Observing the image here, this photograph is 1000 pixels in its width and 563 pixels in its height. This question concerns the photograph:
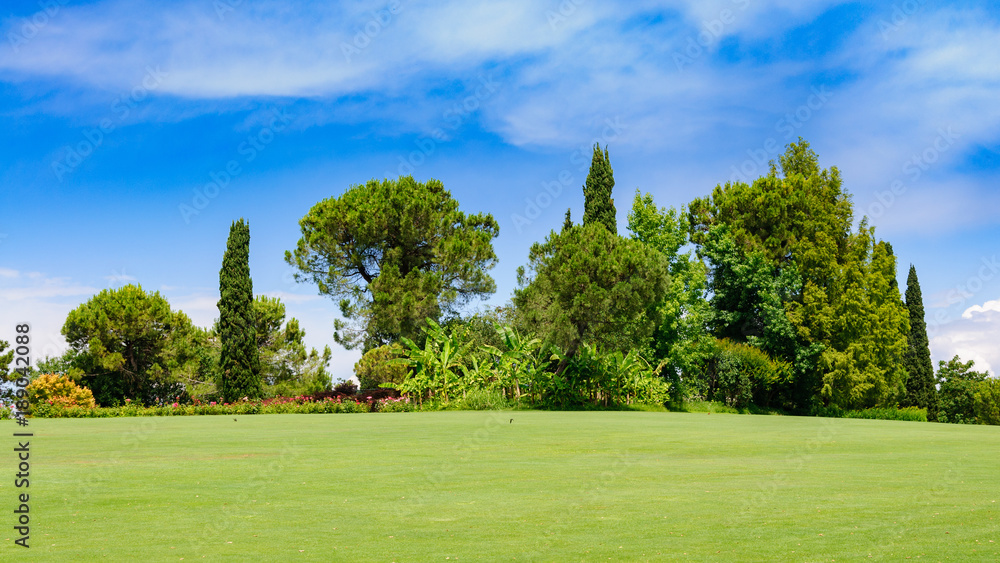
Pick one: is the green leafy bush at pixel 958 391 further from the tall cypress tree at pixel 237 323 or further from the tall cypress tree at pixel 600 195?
the tall cypress tree at pixel 237 323

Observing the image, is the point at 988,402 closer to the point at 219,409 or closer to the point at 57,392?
the point at 219,409

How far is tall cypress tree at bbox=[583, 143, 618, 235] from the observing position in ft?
126

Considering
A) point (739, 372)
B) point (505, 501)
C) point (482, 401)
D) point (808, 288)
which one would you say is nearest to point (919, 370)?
point (808, 288)

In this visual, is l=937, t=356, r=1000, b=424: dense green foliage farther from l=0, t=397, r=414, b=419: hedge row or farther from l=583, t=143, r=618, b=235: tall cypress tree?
l=0, t=397, r=414, b=419: hedge row

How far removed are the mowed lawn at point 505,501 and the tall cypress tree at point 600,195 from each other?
24707 mm

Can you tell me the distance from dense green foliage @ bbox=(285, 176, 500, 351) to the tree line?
93mm

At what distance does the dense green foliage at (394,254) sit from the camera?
38531 mm

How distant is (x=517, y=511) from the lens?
7402 mm

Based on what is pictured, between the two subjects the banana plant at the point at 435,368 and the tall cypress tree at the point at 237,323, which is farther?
the tall cypress tree at the point at 237,323

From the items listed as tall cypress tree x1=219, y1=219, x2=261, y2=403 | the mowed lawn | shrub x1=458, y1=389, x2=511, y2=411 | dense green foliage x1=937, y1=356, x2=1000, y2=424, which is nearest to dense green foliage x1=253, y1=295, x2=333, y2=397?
tall cypress tree x1=219, y1=219, x2=261, y2=403

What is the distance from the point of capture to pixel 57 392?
111 ft

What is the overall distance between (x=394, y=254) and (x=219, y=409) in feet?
40.4

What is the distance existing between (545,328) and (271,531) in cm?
2765

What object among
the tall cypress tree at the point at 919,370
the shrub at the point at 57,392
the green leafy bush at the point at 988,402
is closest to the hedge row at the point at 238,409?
the shrub at the point at 57,392
